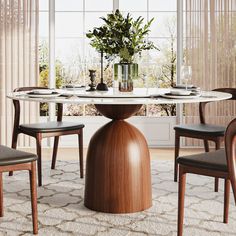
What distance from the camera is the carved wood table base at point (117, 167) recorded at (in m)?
3.54

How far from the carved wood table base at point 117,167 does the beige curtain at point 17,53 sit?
2.62 metres

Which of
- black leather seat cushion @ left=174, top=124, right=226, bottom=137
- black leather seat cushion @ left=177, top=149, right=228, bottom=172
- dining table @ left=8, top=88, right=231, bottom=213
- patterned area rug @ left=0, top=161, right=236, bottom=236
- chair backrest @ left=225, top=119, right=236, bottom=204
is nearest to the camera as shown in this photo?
chair backrest @ left=225, top=119, right=236, bottom=204

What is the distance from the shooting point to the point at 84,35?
6293 millimetres

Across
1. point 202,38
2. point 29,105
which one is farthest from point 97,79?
point 202,38

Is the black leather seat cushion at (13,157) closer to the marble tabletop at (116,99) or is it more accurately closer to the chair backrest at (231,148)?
the marble tabletop at (116,99)

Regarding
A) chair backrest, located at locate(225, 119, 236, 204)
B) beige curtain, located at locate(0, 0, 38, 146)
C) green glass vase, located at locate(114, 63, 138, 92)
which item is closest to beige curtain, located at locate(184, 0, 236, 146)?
beige curtain, located at locate(0, 0, 38, 146)

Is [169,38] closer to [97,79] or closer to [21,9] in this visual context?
[97,79]

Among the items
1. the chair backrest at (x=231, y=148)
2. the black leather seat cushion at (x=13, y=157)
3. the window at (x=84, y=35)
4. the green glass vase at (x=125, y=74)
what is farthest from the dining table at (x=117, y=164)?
the window at (x=84, y=35)

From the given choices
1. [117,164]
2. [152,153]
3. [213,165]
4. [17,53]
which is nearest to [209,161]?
[213,165]

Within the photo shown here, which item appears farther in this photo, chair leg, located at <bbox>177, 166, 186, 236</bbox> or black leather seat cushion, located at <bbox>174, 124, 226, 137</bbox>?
black leather seat cushion, located at <bbox>174, 124, 226, 137</bbox>

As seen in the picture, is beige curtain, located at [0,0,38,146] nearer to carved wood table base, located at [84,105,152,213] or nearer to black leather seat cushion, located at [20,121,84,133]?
black leather seat cushion, located at [20,121,84,133]

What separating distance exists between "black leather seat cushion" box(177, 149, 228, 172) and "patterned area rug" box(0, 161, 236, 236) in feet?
1.65

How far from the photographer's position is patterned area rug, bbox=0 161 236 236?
3223mm

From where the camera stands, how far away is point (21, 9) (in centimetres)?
603
